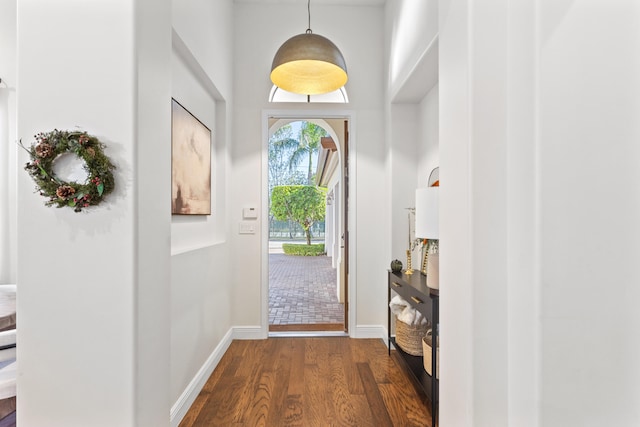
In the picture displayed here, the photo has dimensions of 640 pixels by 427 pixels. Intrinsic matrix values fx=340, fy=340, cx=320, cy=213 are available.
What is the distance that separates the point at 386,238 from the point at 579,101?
2.38 meters

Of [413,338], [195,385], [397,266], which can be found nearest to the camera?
[195,385]

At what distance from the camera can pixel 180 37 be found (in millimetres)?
1955

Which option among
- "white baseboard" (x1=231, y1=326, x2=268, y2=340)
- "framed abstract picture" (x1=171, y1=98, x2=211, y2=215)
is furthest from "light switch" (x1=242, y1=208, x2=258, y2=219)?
"white baseboard" (x1=231, y1=326, x2=268, y2=340)

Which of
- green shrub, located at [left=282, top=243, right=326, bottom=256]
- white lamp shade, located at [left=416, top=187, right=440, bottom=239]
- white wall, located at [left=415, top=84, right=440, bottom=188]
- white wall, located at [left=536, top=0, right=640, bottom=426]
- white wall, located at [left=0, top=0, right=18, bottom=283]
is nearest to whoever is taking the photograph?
white wall, located at [left=536, top=0, right=640, bottom=426]

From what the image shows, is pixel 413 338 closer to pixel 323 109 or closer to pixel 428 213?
pixel 428 213

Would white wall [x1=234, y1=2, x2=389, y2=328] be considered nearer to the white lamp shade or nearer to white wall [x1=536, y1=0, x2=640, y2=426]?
the white lamp shade

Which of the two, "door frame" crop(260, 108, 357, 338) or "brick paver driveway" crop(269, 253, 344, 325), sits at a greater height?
"door frame" crop(260, 108, 357, 338)

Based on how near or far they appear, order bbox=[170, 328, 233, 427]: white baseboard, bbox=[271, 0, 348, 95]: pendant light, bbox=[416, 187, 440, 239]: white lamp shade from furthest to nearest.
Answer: bbox=[271, 0, 348, 95]: pendant light → bbox=[416, 187, 440, 239]: white lamp shade → bbox=[170, 328, 233, 427]: white baseboard

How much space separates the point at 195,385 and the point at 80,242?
1441 mm

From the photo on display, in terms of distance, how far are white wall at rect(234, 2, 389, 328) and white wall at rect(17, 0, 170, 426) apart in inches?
81.6

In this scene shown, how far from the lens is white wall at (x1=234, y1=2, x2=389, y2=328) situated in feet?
11.0

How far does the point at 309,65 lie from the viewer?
2604mm

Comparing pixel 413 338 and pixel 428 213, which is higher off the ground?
pixel 428 213

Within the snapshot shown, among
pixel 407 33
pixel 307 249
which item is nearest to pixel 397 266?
pixel 407 33
